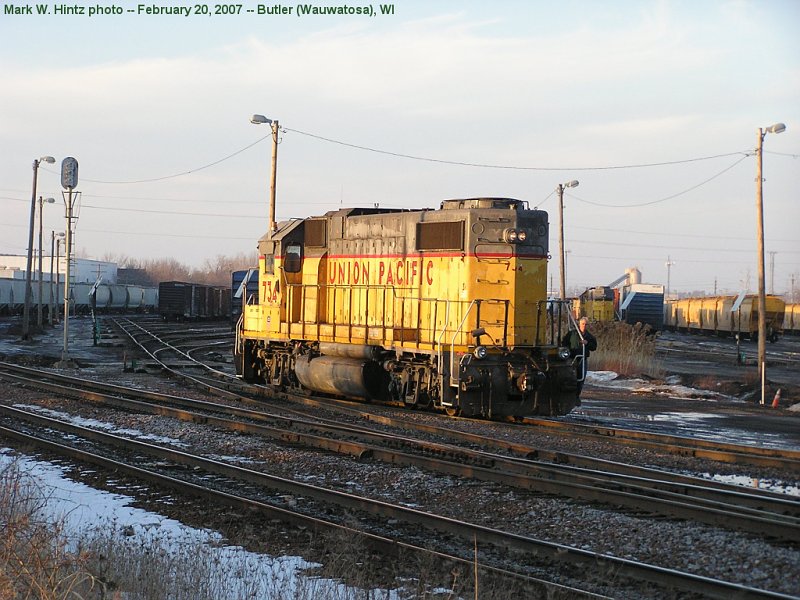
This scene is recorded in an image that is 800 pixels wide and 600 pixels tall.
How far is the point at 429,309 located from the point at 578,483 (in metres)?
6.57

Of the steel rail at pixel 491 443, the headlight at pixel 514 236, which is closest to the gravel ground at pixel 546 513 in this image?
the steel rail at pixel 491 443

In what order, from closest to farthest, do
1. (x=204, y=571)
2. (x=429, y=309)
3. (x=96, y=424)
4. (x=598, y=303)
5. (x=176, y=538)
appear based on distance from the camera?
(x=204, y=571)
(x=176, y=538)
(x=96, y=424)
(x=429, y=309)
(x=598, y=303)

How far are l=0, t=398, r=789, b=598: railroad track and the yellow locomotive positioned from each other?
5045 mm

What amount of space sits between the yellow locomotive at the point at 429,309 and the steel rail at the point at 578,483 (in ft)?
8.53

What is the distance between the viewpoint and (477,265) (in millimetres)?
14953

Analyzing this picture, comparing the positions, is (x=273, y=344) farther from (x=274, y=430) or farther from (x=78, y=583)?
(x=78, y=583)

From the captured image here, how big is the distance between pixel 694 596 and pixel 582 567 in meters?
0.88

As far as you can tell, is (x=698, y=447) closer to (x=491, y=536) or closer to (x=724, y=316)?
(x=491, y=536)

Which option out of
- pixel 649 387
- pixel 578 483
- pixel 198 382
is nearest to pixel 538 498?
pixel 578 483

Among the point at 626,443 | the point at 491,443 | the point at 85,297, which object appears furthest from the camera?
the point at 85,297

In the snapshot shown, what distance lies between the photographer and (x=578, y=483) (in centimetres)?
949

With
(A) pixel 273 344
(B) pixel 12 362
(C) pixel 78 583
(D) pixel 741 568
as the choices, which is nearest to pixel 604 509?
(D) pixel 741 568

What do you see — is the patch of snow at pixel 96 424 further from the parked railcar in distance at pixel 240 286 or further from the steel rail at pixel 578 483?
the parked railcar in distance at pixel 240 286

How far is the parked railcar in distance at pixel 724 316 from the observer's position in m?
49.7
